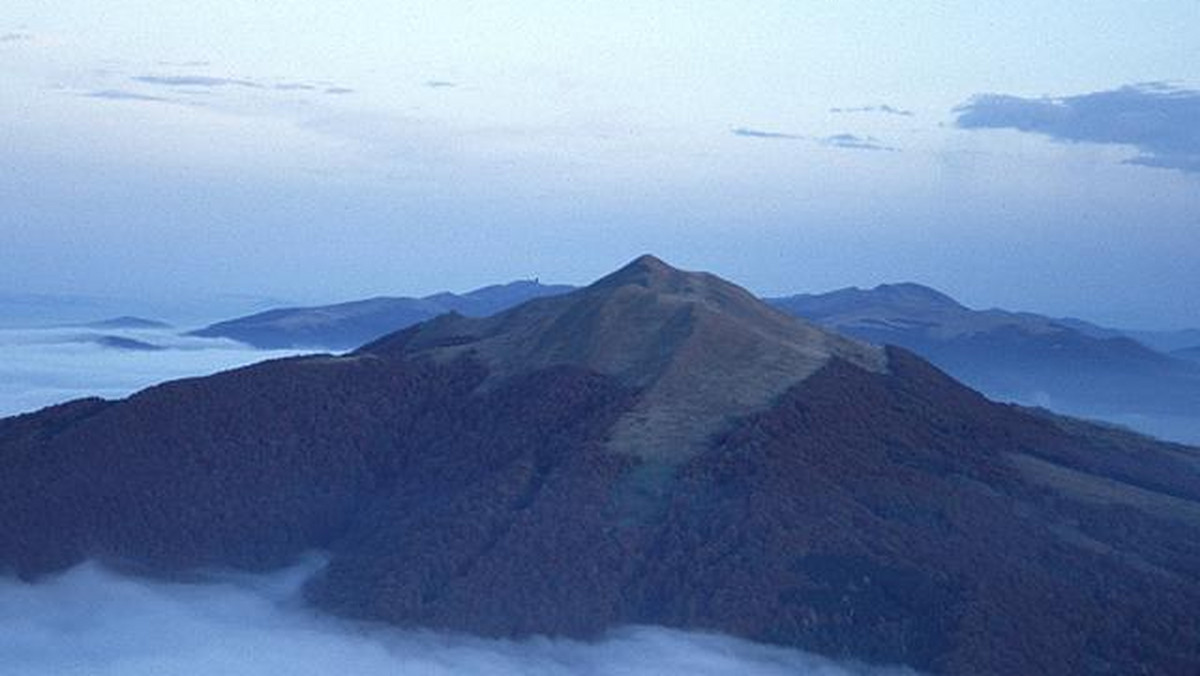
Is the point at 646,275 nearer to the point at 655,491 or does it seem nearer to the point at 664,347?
the point at 664,347

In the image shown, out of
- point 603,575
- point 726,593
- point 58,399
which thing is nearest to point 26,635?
point 603,575

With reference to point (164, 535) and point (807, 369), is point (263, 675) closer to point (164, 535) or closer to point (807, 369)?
point (164, 535)

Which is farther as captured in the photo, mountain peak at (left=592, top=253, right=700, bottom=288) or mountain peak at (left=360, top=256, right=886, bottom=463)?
mountain peak at (left=592, top=253, right=700, bottom=288)

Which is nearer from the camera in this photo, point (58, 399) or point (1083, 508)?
point (1083, 508)

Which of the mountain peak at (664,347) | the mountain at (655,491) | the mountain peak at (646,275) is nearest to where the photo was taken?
the mountain at (655,491)

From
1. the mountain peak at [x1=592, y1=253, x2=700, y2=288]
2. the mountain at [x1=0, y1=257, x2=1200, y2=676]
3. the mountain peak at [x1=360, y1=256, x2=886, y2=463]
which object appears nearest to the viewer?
the mountain at [x1=0, y1=257, x2=1200, y2=676]

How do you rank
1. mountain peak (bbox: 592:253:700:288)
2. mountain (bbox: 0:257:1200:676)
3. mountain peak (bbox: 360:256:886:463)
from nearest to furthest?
mountain (bbox: 0:257:1200:676) → mountain peak (bbox: 360:256:886:463) → mountain peak (bbox: 592:253:700:288)

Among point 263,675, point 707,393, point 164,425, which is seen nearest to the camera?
point 263,675

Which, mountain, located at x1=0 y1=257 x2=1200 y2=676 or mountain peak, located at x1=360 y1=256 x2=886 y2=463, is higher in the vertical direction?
mountain peak, located at x1=360 y1=256 x2=886 y2=463
